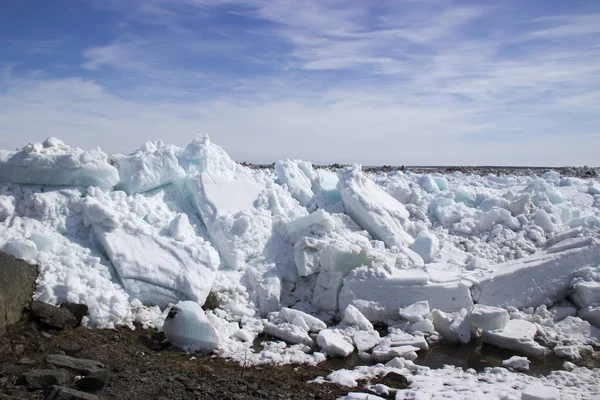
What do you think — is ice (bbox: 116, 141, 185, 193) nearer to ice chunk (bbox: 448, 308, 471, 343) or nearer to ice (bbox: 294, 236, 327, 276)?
ice (bbox: 294, 236, 327, 276)

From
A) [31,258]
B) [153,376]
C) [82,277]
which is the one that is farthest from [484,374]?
[31,258]

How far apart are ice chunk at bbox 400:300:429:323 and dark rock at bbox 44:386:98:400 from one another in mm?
3613

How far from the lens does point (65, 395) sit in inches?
144

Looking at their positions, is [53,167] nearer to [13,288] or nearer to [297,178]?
[13,288]

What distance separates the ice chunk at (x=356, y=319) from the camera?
5.98 meters

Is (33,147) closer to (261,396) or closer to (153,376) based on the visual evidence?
(153,376)

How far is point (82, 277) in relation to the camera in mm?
5707

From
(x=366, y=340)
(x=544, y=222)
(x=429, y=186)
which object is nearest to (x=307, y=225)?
(x=366, y=340)

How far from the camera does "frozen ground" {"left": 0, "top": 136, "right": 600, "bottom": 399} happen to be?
5.36 m

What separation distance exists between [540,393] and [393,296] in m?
2.33

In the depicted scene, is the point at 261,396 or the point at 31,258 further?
the point at 31,258

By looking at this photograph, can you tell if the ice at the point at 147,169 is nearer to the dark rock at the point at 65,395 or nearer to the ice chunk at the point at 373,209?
the ice chunk at the point at 373,209

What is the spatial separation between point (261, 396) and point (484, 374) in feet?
7.13

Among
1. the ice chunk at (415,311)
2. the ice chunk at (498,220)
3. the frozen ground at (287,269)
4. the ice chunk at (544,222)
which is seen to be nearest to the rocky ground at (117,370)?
the frozen ground at (287,269)
